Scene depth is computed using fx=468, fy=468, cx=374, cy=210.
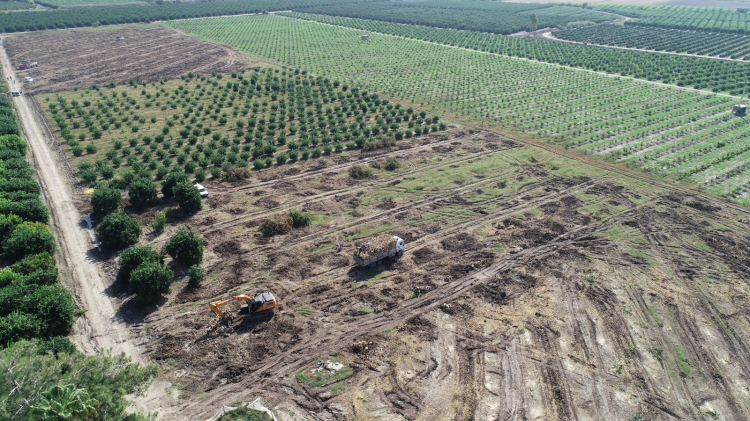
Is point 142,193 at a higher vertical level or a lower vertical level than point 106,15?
lower

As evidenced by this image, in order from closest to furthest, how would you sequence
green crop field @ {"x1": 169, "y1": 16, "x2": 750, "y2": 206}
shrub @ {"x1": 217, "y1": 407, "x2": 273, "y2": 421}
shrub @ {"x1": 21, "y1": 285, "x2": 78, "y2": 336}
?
1. shrub @ {"x1": 217, "y1": 407, "x2": 273, "y2": 421}
2. shrub @ {"x1": 21, "y1": 285, "x2": 78, "y2": 336}
3. green crop field @ {"x1": 169, "y1": 16, "x2": 750, "y2": 206}

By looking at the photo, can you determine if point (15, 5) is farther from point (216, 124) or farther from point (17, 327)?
point (17, 327)

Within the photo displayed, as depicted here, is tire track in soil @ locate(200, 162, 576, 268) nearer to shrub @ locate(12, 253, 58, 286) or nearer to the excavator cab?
the excavator cab

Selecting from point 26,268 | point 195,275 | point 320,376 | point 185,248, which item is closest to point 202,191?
point 185,248

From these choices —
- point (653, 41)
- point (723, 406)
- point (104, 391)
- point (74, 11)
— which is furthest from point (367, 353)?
point (74, 11)

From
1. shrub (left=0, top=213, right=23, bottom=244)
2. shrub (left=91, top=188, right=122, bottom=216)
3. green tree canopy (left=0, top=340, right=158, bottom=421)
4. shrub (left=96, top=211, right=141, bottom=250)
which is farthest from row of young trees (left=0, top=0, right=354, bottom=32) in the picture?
green tree canopy (left=0, top=340, right=158, bottom=421)

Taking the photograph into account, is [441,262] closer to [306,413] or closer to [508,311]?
[508,311]
